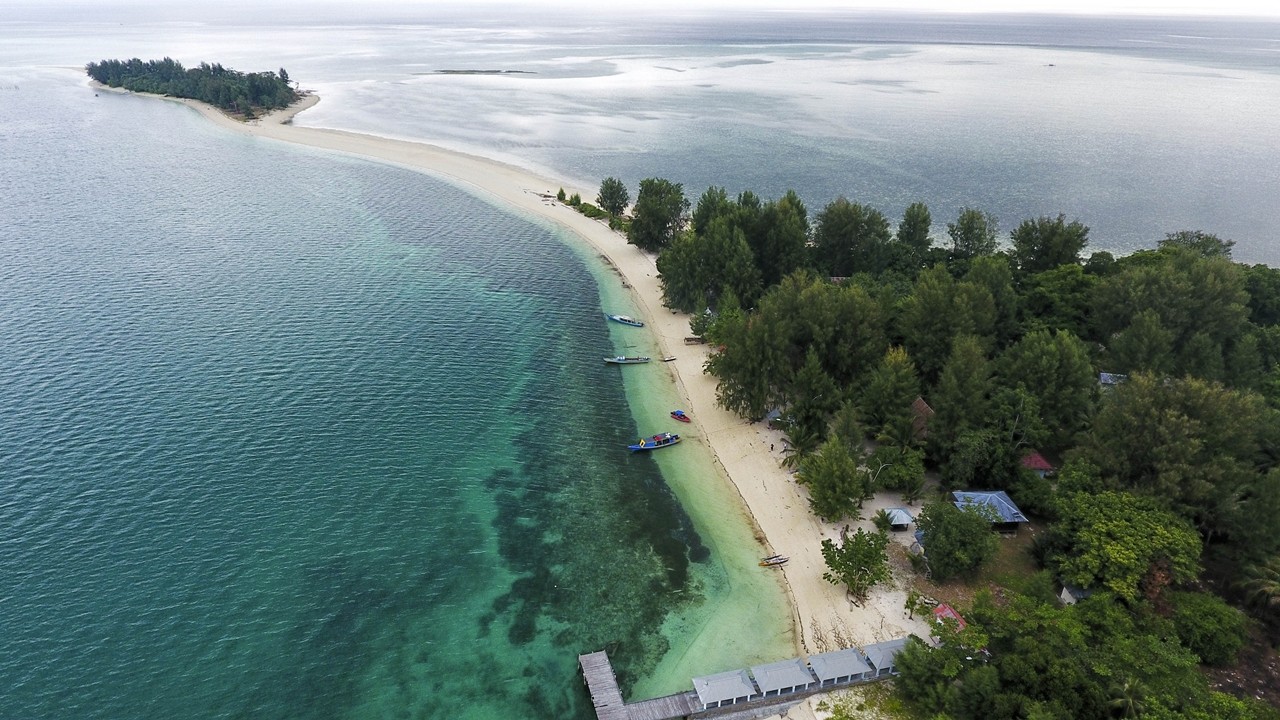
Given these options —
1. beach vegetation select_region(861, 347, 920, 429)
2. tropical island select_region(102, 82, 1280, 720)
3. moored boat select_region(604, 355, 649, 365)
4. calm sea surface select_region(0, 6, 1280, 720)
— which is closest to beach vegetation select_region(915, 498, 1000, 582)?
tropical island select_region(102, 82, 1280, 720)

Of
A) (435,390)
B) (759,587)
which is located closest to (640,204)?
(435,390)

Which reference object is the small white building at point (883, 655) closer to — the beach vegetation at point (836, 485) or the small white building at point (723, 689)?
the small white building at point (723, 689)

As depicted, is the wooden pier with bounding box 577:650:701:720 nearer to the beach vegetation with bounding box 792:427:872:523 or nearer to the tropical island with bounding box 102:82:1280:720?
the tropical island with bounding box 102:82:1280:720

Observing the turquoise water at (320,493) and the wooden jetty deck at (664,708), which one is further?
the turquoise water at (320,493)

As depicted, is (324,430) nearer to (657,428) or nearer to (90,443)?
(90,443)

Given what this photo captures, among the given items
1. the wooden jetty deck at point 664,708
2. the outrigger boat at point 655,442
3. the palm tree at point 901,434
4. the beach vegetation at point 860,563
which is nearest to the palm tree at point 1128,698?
the beach vegetation at point 860,563

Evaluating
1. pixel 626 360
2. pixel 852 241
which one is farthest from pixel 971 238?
pixel 626 360

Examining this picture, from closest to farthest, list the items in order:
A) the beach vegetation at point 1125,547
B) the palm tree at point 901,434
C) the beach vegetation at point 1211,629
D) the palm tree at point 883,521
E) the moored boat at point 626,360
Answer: the beach vegetation at point 1211,629
the beach vegetation at point 1125,547
the palm tree at point 883,521
the palm tree at point 901,434
the moored boat at point 626,360
